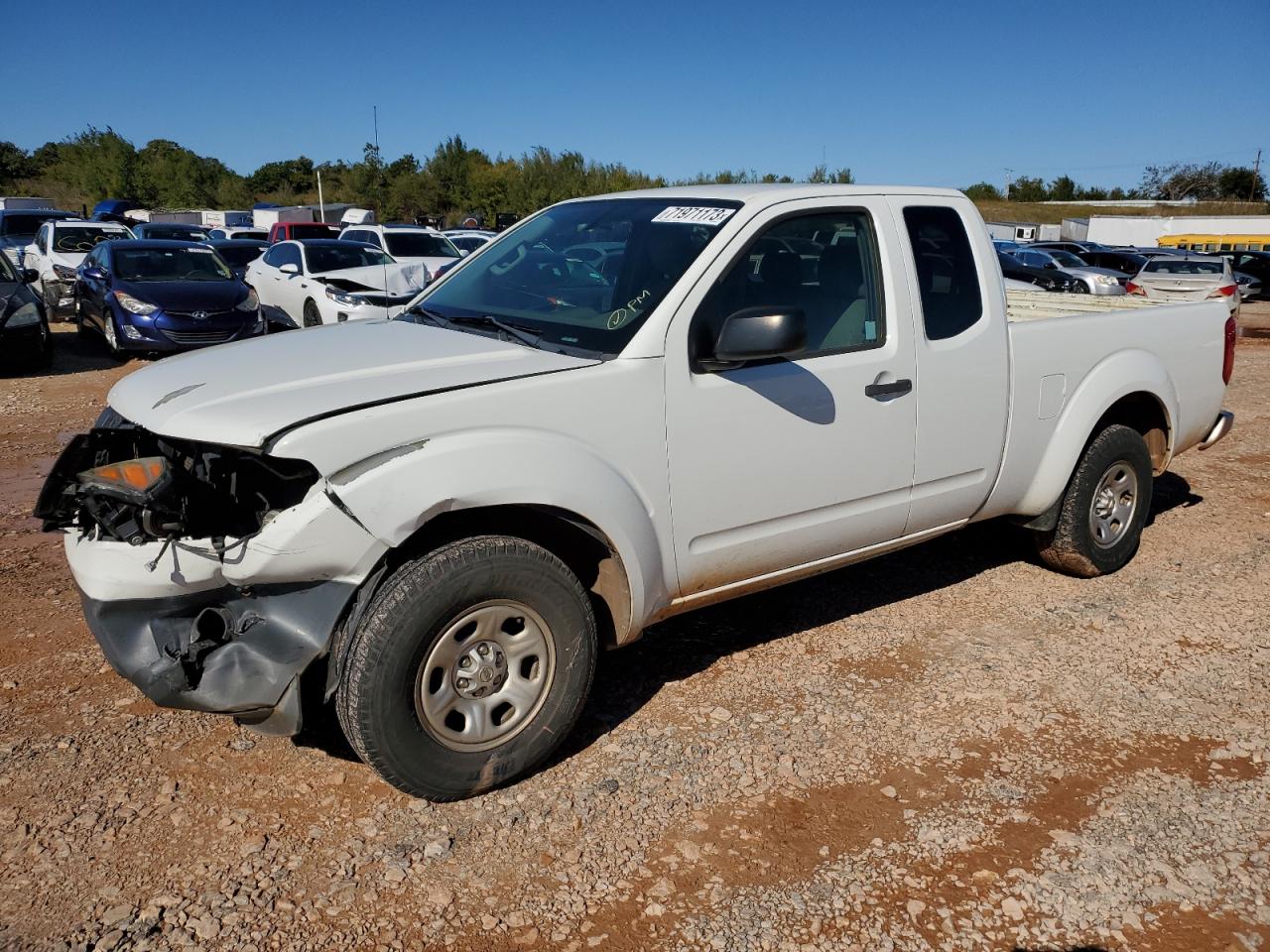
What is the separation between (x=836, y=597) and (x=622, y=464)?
7.00 ft

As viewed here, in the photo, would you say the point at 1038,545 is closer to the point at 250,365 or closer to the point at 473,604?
the point at 473,604

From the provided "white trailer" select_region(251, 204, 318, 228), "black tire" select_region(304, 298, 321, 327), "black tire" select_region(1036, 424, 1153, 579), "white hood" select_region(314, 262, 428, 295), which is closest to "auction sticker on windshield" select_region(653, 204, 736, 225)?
"black tire" select_region(1036, 424, 1153, 579)

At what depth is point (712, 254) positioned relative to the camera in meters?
3.49

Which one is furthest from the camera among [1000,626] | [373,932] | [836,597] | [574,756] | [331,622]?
[836,597]

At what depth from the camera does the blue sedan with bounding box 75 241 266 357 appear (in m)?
11.9

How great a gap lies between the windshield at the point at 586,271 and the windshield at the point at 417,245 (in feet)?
44.2

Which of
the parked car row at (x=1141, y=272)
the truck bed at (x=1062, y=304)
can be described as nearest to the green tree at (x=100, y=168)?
the parked car row at (x=1141, y=272)

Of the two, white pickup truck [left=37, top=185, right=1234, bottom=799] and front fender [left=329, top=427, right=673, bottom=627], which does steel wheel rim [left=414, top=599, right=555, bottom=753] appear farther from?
front fender [left=329, top=427, right=673, bottom=627]

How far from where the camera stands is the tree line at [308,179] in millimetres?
57062

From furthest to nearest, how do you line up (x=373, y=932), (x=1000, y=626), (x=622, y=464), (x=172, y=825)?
(x=1000, y=626) → (x=622, y=464) → (x=172, y=825) → (x=373, y=932)

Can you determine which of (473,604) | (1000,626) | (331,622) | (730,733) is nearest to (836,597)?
(1000,626)

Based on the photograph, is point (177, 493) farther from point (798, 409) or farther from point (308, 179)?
point (308, 179)

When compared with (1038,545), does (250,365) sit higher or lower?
higher

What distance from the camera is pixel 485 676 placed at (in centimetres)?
311
